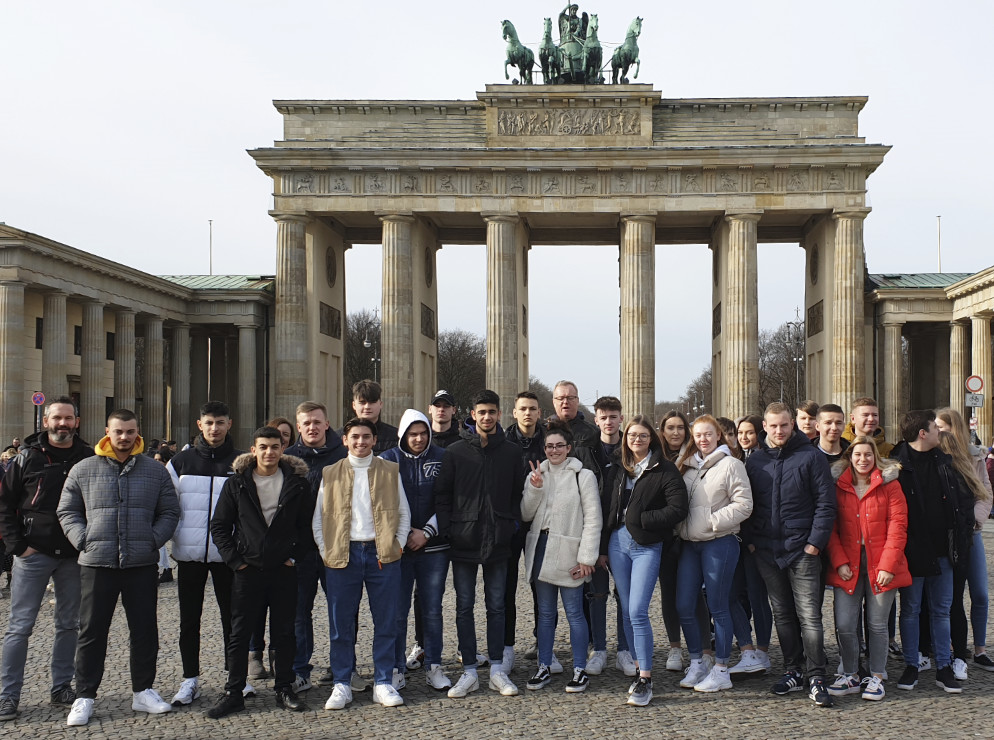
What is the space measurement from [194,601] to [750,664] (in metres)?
4.80

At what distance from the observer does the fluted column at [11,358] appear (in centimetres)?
3219

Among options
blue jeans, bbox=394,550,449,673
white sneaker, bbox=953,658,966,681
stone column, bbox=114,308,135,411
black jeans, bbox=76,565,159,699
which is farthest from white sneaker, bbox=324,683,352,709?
stone column, bbox=114,308,135,411

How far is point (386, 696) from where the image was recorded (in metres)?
7.68

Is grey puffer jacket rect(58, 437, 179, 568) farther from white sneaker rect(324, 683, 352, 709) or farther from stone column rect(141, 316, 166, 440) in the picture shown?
stone column rect(141, 316, 166, 440)

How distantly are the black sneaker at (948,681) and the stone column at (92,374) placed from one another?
115 ft

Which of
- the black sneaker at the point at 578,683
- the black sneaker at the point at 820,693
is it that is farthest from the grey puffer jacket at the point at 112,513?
the black sneaker at the point at 820,693

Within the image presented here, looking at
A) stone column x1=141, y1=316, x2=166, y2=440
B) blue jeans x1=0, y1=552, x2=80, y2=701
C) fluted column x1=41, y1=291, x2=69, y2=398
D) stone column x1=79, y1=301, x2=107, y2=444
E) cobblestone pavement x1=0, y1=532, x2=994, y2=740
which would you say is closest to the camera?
cobblestone pavement x1=0, y1=532, x2=994, y2=740

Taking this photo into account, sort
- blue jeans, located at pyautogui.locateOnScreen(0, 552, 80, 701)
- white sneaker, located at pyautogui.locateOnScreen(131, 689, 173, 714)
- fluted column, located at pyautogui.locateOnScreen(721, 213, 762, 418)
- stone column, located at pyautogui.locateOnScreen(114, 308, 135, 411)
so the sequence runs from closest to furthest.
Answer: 1. white sneaker, located at pyautogui.locateOnScreen(131, 689, 173, 714)
2. blue jeans, located at pyautogui.locateOnScreen(0, 552, 80, 701)
3. fluted column, located at pyautogui.locateOnScreen(721, 213, 762, 418)
4. stone column, located at pyautogui.locateOnScreen(114, 308, 135, 411)

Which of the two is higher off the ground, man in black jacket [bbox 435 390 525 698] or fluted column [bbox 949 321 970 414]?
fluted column [bbox 949 321 970 414]

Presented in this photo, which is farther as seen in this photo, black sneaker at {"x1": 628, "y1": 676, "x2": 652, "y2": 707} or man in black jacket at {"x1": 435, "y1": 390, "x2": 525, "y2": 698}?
man in black jacket at {"x1": 435, "y1": 390, "x2": 525, "y2": 698}

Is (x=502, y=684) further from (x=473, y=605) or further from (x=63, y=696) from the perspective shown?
(x=63, y=696)

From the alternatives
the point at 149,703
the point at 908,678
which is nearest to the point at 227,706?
the point at 149,703

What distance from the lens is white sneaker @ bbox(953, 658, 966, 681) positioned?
8258mm

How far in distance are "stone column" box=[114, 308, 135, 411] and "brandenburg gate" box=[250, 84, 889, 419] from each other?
6.65 meters
